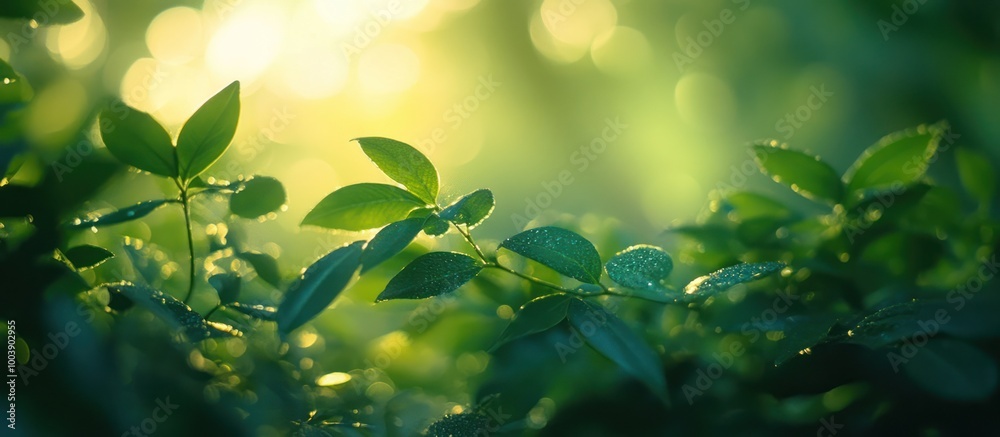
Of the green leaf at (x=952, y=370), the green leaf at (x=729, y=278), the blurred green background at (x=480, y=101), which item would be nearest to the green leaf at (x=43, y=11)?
the blurred green background at (x=480, y=101)

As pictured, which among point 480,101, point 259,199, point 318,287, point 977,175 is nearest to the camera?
point 318,287

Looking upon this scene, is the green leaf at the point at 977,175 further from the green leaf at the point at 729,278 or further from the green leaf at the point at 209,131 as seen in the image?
the green leaf at the point at 209,131

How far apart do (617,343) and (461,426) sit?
0.09 meters

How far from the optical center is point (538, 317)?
0.30 metres

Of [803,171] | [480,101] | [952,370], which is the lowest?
[952,370]

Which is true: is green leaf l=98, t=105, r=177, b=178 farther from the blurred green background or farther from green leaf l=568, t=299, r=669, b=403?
green leaf l=568, t=299, r=669, b=403

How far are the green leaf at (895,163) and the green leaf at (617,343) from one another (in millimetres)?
232

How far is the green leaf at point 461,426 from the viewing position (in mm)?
314

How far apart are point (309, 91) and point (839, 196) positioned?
1.71m

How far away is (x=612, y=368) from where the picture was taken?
399 millimetres

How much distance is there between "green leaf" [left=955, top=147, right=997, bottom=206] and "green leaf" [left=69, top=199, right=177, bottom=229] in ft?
1.91

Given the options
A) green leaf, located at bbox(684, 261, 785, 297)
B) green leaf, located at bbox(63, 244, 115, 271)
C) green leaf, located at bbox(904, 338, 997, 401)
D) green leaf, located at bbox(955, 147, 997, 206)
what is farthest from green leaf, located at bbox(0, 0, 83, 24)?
green leaf, located at bbox(955, 147, 997, 206)

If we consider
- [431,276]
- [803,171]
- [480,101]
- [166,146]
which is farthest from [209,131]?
[480,101]

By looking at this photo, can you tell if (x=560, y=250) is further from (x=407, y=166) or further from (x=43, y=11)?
(x=43, y=11)
